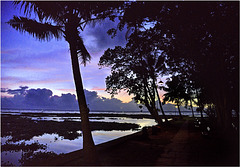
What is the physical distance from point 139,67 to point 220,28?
15.3 meters

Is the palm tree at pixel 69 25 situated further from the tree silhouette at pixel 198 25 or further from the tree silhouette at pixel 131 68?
the tree silhouette at pixel 131 68

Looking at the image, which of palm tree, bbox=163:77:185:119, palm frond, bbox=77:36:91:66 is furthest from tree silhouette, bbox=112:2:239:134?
palm tree, bbox=163:77:185:119

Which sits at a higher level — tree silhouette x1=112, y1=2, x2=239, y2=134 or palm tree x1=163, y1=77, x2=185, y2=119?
tree silhouette x1=112, y1=2, x2=239, y2=134

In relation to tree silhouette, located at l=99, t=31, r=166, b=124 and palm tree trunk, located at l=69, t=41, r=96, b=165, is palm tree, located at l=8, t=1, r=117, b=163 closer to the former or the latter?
palm tree trunk, located at l=69, t=41, r=96, b=165

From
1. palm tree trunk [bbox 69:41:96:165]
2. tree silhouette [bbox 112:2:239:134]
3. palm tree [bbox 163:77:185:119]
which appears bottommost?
palm tree trunk [bbox 69:41:96:165]

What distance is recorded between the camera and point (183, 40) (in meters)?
9.43

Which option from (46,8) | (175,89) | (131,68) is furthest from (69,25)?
(175,89)

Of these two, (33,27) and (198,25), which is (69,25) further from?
(198,25)

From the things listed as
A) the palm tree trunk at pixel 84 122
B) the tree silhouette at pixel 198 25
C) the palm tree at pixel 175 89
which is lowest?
→ the palm tree trunk at pixel 84 122

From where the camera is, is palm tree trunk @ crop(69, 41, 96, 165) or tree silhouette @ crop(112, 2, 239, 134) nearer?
palm tree trunk @ crop(69, 41, 96, 165)

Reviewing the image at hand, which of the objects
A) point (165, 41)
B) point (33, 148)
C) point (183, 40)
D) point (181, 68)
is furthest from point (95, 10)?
point (33, 148)

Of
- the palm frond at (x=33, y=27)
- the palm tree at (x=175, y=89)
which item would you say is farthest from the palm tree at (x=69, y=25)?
the palm tree at (x=175, y=89)

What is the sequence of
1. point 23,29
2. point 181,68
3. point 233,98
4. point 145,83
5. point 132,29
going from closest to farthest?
point 23,29, point 132,29, point 181,68, point 233,98, point 145,83

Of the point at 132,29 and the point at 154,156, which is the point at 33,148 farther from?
the point at 132,29
